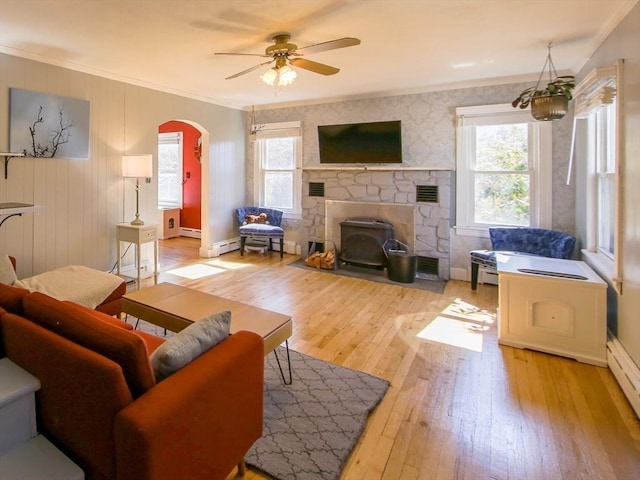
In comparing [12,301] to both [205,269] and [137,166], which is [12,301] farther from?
[205,269]

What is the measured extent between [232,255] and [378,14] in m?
4.48

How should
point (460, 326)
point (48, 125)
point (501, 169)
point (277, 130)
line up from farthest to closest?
point (277, 130)
point (501, 169)
point (48, 125)
point (460, 326)

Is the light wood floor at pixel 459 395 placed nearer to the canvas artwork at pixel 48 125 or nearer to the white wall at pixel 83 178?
the white wall at pixel 83 178

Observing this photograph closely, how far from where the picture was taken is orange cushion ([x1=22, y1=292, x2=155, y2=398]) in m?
1.23

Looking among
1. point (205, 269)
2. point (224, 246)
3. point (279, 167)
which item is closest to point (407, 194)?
point (279, 167)

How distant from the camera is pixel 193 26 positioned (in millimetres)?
2898

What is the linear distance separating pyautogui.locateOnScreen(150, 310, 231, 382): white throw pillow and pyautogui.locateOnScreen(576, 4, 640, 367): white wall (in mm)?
2483

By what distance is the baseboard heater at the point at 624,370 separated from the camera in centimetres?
215

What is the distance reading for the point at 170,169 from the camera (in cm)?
816

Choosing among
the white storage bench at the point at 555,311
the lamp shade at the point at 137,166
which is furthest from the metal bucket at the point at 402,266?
the lamp shade at the point at 137,166

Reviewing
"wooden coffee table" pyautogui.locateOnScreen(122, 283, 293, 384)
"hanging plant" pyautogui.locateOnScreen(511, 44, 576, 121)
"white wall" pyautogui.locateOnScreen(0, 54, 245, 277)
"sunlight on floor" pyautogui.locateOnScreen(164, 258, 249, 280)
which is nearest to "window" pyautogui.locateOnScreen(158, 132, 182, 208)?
"white wall" pyautogui.locateOnScreen(0, 54, 245, 277)

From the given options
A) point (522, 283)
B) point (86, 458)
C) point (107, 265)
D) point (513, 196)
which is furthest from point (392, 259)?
point (86, 458)

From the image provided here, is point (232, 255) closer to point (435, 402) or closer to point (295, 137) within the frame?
point (295, 137)

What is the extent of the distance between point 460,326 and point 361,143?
2.97m
